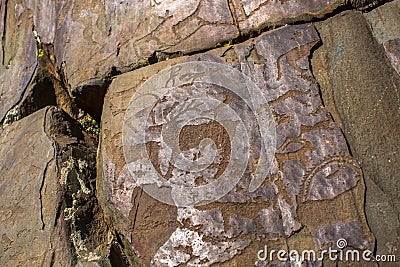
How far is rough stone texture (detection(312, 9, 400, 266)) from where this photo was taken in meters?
1.44

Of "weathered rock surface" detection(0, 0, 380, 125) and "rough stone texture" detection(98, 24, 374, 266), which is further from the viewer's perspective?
"weathered rock surface" detection(0, 0, 380, 125)

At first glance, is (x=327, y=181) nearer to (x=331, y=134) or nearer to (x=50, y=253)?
(x=331, y=134)

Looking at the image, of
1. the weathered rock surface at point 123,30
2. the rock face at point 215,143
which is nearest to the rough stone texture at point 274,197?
the rock face at point 215,143

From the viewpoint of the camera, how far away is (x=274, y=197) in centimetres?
150

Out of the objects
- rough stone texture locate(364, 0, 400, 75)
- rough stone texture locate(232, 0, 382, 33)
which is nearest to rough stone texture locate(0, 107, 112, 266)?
rough stone texture locate(232, 0, 382, 33)

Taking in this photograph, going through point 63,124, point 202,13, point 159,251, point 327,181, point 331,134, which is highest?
point 202,13

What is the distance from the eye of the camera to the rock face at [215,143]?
1.46 m

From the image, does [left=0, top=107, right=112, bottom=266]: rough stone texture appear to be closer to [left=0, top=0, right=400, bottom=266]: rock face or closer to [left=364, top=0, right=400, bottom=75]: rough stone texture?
[left=0, top=0, right=400, bottom=266]: rock face

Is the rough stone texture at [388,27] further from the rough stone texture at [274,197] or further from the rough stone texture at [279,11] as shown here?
the rough stone texture at [274,197]

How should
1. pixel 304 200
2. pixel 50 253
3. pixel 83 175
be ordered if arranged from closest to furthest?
pixel 304 200
pixel 50 253
pixel 83 175

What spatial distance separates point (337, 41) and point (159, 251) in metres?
0.75

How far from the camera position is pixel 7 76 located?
2.18m

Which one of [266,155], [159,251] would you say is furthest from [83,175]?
[266,155]

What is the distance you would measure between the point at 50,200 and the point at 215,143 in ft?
1.67
